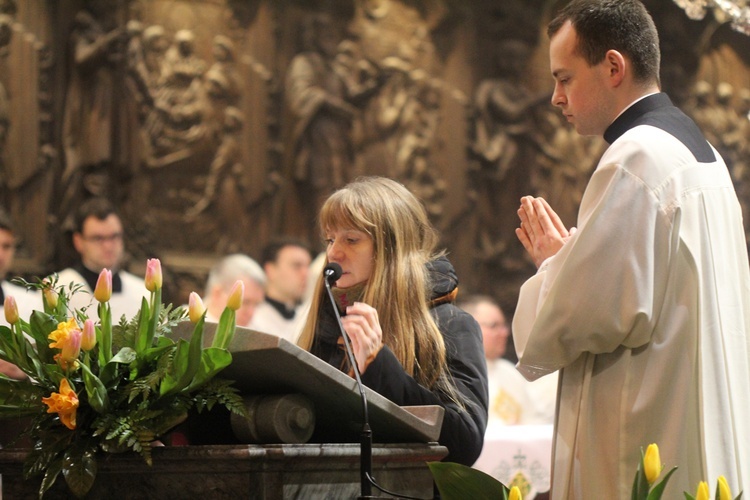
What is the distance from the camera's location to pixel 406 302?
3.14 m

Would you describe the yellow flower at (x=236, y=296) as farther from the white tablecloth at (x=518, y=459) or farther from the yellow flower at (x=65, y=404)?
the white tablecloth at (x=518, y=459)

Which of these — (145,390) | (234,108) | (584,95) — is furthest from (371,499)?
(234,108)

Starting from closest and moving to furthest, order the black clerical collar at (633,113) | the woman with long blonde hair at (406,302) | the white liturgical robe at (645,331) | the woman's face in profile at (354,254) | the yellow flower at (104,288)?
the yellow flower at (104,288) → the white liturgical robe at (645,331) → the black clerical collar at (633,113) → the woman with long blonde hair at (406,302) → the woman's face in profile at (354,254)

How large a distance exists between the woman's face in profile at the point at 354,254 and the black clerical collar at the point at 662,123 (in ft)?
2.51

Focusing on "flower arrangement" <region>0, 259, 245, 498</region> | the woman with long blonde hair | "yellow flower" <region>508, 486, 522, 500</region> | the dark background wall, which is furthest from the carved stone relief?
"yellow flower" <region>508, 486, 522, 500</region>

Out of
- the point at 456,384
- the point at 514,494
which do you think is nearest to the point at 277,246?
the point at 456,384

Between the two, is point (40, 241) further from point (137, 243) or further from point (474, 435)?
point (474, 435)

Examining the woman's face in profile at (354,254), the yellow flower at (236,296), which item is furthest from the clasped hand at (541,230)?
the yellow flower at (236,296)

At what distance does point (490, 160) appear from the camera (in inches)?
438

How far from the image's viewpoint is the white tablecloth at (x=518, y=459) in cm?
559

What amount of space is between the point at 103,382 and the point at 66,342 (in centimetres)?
11

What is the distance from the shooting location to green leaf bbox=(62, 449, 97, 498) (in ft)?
7.15

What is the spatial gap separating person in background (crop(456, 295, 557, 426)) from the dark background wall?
103 inches

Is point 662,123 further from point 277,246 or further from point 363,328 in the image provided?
point 277,246
